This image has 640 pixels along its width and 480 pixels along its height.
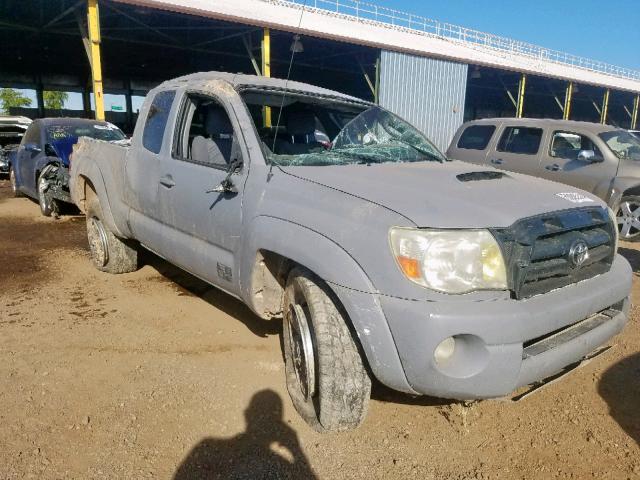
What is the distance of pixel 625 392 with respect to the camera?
2883 millimetres

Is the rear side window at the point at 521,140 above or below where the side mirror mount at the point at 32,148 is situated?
above

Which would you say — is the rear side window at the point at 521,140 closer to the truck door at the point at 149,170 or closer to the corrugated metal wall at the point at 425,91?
the truck door at the point at 149,170

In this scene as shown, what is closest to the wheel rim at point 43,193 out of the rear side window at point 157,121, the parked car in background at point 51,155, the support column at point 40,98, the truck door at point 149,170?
the parked car in background at point 51,155

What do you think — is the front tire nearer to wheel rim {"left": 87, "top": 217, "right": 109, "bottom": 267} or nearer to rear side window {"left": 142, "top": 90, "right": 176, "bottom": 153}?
rear side window {"left": 142, "top": 90, "right": 176, "bottom": 153}

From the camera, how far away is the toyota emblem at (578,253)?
7.47ft

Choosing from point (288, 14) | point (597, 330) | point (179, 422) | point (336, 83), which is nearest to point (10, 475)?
point (179, 422)

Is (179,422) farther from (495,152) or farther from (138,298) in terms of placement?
(495,152)

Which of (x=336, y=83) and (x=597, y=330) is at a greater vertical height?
(x=336, y=83)

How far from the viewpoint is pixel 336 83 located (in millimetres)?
29312

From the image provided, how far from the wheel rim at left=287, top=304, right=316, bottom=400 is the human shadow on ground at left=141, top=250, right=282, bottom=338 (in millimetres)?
1001

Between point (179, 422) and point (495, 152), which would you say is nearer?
point (179, 422)

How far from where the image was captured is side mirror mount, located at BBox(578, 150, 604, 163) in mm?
6562

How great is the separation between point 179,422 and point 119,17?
18.9 meters

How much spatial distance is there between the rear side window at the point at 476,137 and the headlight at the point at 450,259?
616 centimetres
